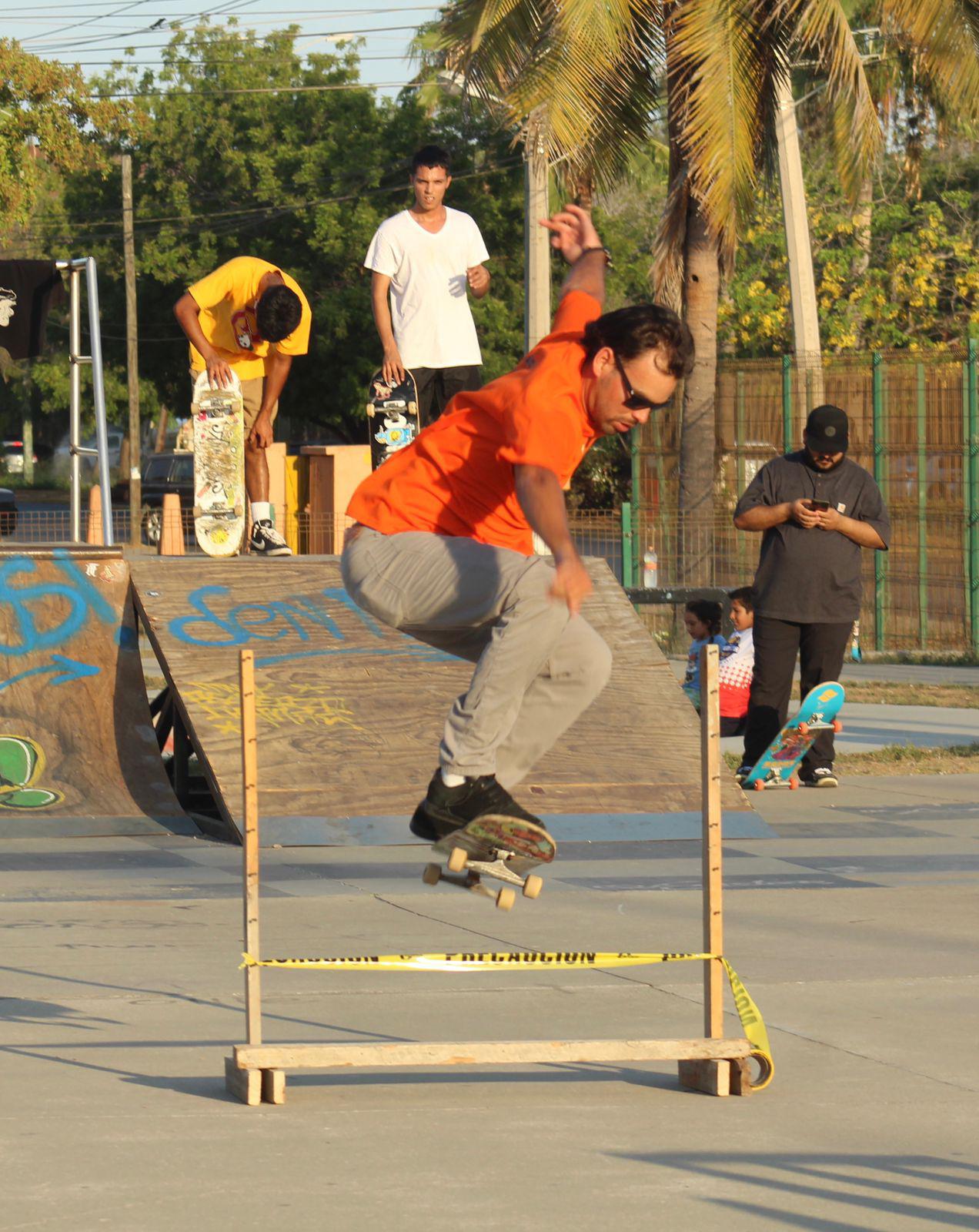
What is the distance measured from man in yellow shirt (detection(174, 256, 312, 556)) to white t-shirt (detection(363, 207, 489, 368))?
23.5 inches

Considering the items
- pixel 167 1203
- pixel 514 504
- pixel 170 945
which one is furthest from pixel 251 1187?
pixel 170 945

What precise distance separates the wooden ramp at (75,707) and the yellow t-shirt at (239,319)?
1.58 metres

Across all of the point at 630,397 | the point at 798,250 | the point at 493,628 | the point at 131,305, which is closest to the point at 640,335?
the point at 630,397

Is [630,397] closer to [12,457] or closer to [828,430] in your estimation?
[828,430]

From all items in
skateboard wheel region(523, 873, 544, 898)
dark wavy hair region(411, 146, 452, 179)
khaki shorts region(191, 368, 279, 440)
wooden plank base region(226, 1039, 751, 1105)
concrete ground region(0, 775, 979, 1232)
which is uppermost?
dark wavy hair region(411, 146, 452, 179)

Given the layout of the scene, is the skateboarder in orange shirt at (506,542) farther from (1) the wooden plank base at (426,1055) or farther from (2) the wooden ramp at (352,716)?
→ (2) the wooden ramp at (352,716)

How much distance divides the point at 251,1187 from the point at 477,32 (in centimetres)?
1580

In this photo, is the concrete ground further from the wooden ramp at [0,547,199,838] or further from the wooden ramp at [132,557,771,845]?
the wooden ramp at [0,547,199,838]

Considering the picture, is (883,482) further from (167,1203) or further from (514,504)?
(167,1203)

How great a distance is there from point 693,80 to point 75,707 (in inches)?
411

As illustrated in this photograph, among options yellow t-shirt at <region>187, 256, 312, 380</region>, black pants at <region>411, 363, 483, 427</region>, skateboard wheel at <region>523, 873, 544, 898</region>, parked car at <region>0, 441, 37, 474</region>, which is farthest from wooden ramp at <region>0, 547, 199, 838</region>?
parked car at <region>0, 441, 37, 474</region>

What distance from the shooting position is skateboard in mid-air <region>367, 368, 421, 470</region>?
11.3 metres

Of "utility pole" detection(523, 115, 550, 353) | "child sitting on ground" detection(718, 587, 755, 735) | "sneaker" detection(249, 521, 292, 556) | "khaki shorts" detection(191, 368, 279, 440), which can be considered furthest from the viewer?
"utility pole" detection(523, 115, 550, 353)

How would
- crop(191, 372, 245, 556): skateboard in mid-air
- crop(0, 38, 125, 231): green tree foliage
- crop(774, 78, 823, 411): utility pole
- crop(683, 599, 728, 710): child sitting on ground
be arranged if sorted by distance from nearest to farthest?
crop(191, 372, 245, 556): skateboard in mid-air → crop(683, 599, 728, 710): child sitting on ground → crop(774, 78, 823, 411): utility pole → crop(0, 38, 125, 231): green tree foliage
